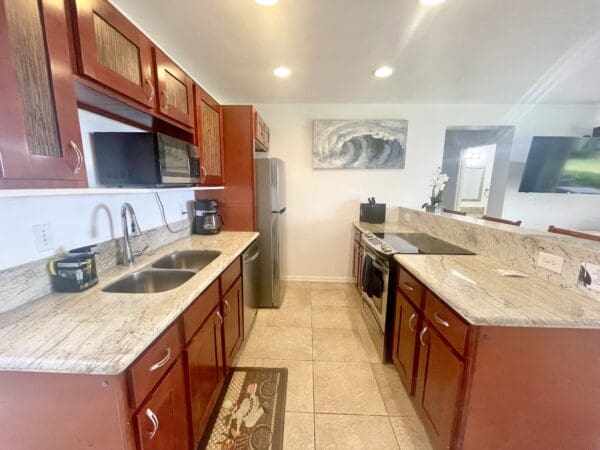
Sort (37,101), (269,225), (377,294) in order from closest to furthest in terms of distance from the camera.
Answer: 1. (37,101)
2. (377,294)
3. (269,225)

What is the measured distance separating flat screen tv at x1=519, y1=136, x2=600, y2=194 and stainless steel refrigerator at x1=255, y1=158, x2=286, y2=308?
10.6ft

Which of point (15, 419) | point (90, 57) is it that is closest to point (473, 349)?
point (15, 419)

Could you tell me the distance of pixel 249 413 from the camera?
1.51m

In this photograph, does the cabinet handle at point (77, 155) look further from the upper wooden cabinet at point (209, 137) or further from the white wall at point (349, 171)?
the white wall at point (349, 171)

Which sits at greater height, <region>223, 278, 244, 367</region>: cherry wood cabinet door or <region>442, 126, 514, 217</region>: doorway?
<region>442, 126, 514, 217</region>: doorway

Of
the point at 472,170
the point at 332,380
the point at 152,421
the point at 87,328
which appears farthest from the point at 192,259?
the point at 472,170

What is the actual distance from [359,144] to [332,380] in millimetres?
2688

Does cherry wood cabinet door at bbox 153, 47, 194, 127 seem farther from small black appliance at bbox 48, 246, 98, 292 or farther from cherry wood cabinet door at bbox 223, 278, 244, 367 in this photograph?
cherry wood cabinet door at bbox 223, 278, 244, 367

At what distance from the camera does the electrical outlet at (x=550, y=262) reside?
1222 mm

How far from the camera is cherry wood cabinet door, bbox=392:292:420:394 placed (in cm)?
144

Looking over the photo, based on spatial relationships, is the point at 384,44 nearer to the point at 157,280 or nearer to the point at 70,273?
the point at 157,280

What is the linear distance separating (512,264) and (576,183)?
273 centimetres

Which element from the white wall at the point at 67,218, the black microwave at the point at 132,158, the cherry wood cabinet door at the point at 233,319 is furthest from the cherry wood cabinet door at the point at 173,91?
the cherry wood cabinet door at the point at 233,319

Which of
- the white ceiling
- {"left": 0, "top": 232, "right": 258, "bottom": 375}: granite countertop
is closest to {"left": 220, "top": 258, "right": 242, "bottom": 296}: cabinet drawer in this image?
{"left": 0, "top": 232, "right": 258, "bottom": 375}: granite countertop
